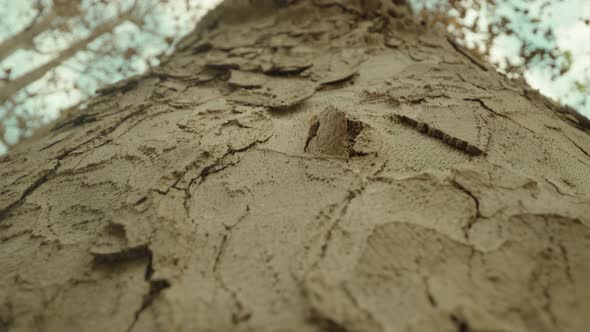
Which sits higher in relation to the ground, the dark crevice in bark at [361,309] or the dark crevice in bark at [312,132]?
the dark crevice in bark at [312,132]

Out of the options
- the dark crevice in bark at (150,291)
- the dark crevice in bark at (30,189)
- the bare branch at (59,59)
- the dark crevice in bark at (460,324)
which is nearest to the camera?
the dark crevice in bark at (460,324)

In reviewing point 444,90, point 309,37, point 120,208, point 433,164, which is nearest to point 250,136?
point 120,208

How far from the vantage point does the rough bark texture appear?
1.85ft

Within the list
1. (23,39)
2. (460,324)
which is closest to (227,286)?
(460,324)

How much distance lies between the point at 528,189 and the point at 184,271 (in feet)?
2.54

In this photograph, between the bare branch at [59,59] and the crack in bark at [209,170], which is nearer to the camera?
the crack in bark at [209,170]

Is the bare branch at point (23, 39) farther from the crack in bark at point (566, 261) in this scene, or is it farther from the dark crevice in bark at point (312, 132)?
the crack in bark at point (566, 261)

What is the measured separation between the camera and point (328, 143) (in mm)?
932

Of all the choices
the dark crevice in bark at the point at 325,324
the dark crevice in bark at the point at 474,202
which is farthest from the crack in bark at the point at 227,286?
the dark crevice in bark at the point at 474,202

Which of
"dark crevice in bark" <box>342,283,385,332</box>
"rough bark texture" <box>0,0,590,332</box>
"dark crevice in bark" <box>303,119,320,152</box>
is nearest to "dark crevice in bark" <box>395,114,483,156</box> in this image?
"rough bark texture" <box>0,0,590,332</box>

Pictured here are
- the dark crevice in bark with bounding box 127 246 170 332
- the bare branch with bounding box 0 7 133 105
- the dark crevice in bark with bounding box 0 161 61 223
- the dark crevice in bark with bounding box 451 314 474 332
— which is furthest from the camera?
the bare branch with bounding box 0 7 133 105

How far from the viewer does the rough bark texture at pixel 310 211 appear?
56 centimetres

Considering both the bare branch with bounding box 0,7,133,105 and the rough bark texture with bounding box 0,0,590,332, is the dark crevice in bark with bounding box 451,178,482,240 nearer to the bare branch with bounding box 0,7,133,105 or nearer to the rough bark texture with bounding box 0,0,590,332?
the rough bark texture with bounding box 0,0,590,332

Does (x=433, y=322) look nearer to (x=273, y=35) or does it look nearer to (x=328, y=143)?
(x=328, y=143)
